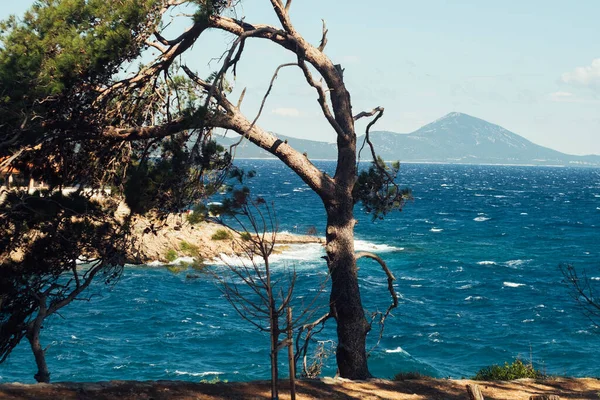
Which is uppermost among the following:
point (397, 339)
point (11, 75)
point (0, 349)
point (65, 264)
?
point (11, 75)

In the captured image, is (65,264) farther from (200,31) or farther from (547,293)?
(547,293)

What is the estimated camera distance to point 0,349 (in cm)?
1271

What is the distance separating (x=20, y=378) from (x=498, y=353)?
19.8 m

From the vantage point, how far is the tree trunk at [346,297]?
43.2 feet

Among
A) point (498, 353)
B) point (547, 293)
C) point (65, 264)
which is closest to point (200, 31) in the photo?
point (65, 264)

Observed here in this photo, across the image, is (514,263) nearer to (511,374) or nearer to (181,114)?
(511,374)

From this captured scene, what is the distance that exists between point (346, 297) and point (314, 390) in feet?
6.74

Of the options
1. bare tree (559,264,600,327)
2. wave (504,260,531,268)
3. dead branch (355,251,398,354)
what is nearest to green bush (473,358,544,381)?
bare tree (559,264,600,327)

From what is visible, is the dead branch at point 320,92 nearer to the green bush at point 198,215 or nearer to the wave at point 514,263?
the green bush at point 198,215

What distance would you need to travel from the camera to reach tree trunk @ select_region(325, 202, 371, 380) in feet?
43.2

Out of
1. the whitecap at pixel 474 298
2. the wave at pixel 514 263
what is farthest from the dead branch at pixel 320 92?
the wave at pixel 514 263

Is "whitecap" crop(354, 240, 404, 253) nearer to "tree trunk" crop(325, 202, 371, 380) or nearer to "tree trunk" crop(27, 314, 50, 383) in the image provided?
"tree trunk" crop(325, 202, 371, 380)

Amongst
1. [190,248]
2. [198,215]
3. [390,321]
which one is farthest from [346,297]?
[390,321]

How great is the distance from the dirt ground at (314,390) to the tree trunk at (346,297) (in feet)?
2.17
